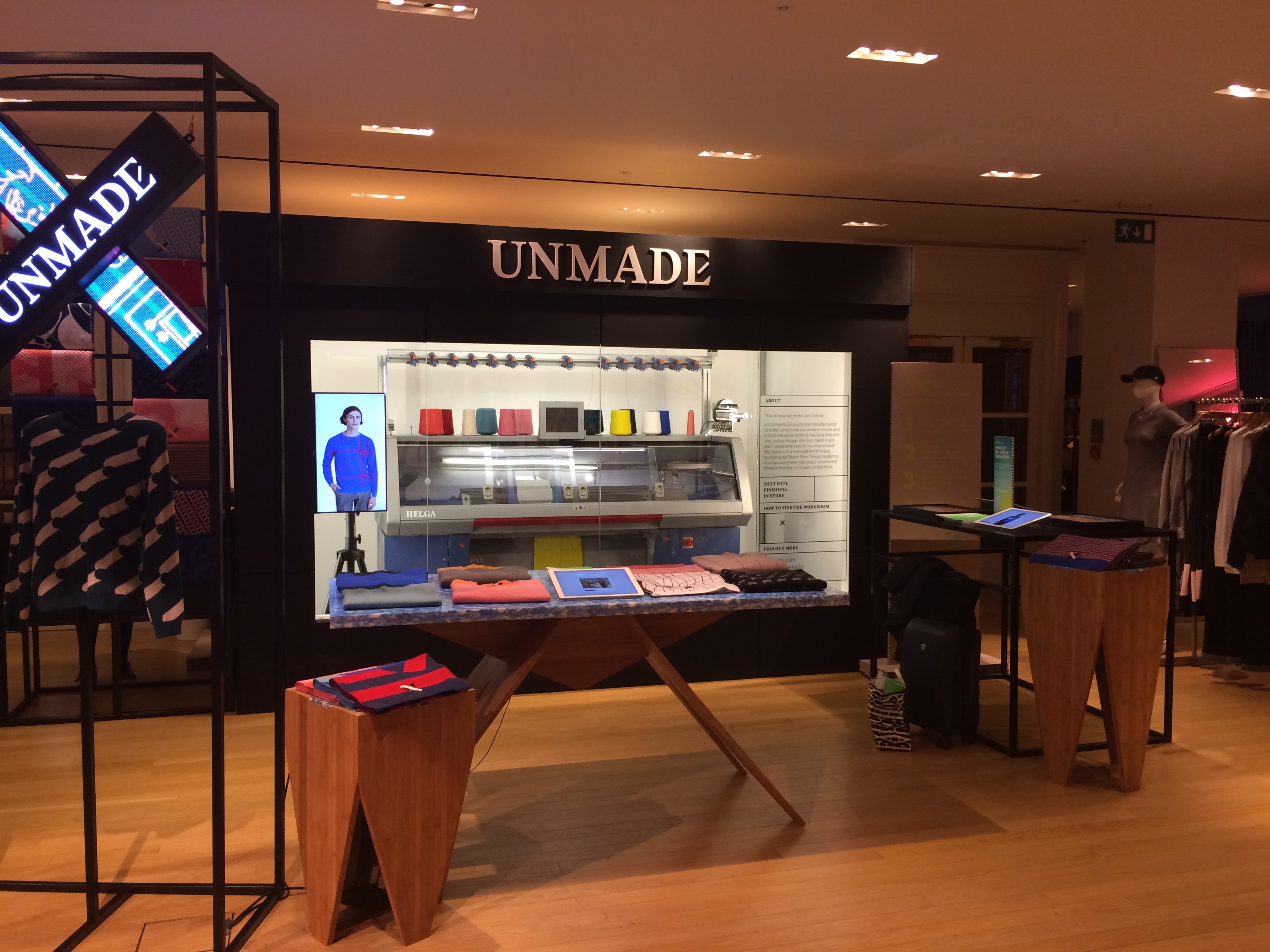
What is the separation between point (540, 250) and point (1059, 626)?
312 centimetres

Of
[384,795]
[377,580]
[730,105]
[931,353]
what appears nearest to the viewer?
[384,795]

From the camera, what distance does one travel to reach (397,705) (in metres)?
2.92

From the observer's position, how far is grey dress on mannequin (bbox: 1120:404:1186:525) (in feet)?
21.2

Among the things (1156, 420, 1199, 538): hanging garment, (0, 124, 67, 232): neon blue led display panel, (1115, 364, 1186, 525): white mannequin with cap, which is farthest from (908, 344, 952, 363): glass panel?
(0, 124, 67, 232): neon blue led display panel

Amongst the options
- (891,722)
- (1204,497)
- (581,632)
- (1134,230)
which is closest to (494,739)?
(581,632)

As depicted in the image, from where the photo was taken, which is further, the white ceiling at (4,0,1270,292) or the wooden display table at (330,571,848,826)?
the white ceiling at (4,0,1270,292)

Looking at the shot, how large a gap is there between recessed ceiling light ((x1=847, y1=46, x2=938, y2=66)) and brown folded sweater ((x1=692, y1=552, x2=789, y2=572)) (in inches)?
85.4

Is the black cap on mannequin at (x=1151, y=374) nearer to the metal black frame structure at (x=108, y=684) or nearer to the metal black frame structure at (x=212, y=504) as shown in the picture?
the metal black frame structure at (x=212, y=504)

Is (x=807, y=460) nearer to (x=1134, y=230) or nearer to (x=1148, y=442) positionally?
(x=1148, y=442)

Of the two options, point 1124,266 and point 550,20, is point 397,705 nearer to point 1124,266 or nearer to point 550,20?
point 550,20

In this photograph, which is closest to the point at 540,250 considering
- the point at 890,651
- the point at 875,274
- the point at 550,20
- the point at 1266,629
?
the point at 550,20

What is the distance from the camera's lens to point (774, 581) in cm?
390

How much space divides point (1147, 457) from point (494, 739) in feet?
14.9

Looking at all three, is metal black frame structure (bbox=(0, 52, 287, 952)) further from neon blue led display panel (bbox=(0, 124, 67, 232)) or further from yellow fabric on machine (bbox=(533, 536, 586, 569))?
yellow fabric on machine (bbox=(533, 536, 586, 569))
